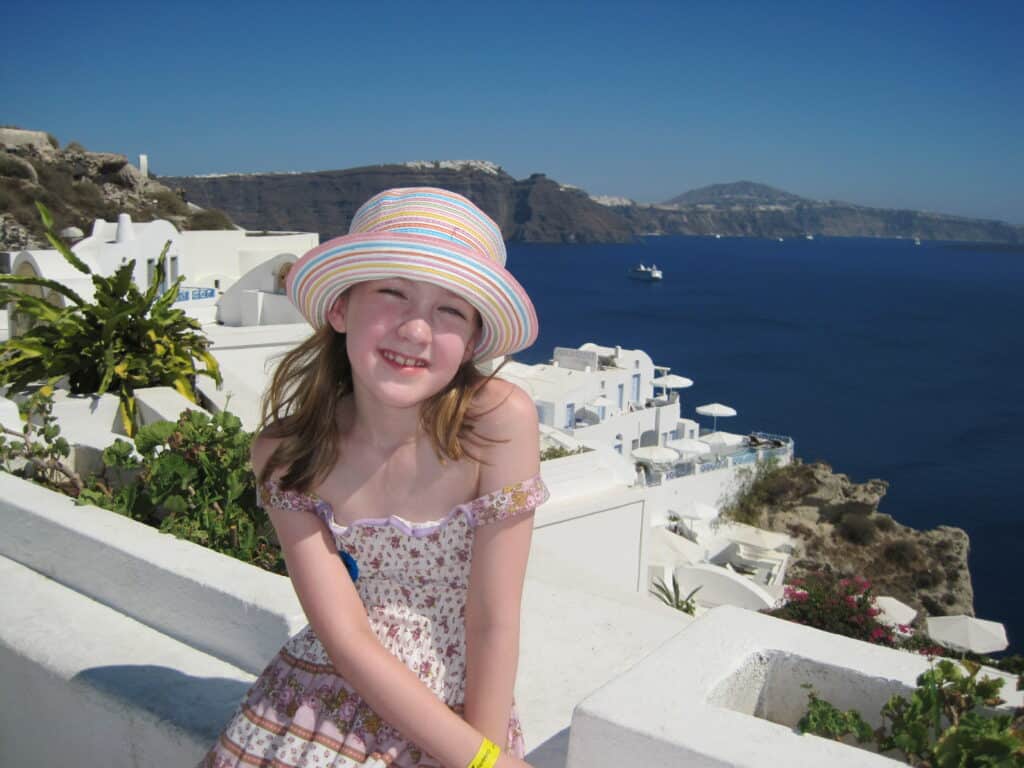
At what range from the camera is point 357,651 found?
1.57m

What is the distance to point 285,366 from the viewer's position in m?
1.77

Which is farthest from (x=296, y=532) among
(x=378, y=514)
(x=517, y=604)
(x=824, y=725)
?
(x=824, y=725)

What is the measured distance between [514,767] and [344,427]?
693 millimetres

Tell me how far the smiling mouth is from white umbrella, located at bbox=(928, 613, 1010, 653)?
714 inches

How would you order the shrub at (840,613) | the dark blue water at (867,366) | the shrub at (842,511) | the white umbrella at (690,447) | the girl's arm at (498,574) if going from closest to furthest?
1. the girl's arm at (498,574)
2. the shrub at (840,613)
3. the white umbrella at (690,447)
4. the shrub at (842,511)
5. the dark blue water at (867,366)

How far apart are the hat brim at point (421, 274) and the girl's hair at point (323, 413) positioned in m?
0.11

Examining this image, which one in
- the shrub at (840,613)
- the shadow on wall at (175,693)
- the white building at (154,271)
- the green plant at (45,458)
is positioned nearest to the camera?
the shadow on wall at (175,693)

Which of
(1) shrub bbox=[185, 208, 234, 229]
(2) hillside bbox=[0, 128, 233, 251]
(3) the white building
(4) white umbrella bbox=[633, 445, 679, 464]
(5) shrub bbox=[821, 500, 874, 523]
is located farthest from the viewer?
(5) shrub bbox=[821, 500, 874, 523]

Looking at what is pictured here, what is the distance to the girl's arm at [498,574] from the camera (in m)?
1.56

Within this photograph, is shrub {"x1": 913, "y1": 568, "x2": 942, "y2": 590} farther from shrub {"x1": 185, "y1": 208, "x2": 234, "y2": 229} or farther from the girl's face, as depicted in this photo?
the girl's face

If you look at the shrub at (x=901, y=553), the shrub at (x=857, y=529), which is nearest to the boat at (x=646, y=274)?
the shrub at (x=857, y=529)

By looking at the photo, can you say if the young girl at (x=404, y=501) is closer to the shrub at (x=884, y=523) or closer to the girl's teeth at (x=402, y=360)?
the girl's teeth at (x=402, y=360)

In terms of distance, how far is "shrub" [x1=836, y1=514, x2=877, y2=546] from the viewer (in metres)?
30.5

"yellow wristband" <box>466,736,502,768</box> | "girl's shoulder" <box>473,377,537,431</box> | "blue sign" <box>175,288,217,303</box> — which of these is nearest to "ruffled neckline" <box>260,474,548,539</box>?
"girl's shoulder" <box>473,377,537,431</box>
